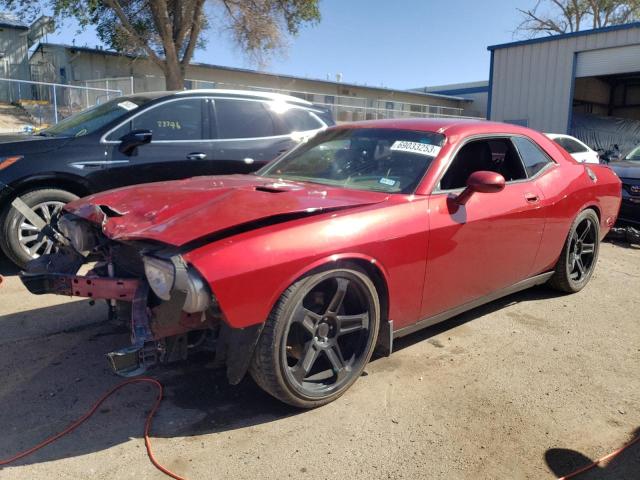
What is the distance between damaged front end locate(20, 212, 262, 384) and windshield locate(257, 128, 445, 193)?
1342mm

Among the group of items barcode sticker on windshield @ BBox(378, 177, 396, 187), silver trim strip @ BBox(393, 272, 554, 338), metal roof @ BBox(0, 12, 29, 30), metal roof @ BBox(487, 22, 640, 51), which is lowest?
silver trim strip @ BBox(393, 272, 554, 338)

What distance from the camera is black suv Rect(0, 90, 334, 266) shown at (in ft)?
15.8

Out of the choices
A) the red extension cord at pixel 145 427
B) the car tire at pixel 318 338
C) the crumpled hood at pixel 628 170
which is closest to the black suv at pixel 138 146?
the red extension cord at pixel 145 427

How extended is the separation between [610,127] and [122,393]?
91.0 ft

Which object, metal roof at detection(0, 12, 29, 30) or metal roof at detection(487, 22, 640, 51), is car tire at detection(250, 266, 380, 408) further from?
metal roof at detection(0, 12, 29, 30)

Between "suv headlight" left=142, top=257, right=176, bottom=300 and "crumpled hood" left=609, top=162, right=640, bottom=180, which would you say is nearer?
"suv headlight" left=142, top=257, right=176, bottom=300

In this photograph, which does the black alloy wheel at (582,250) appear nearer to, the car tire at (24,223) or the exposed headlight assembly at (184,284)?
the exposed headlight assembly at (184,284)

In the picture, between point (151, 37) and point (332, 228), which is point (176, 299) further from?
point (151, 37)

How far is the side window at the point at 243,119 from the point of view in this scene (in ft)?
19.3

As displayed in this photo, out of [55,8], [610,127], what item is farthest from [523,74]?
[55,8]

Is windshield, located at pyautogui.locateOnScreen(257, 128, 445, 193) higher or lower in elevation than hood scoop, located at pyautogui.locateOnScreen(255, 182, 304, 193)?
higher

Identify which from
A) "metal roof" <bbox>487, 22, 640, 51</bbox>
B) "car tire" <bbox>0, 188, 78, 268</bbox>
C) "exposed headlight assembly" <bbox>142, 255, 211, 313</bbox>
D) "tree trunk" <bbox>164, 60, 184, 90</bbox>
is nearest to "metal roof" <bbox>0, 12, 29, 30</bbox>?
"tree trunk" <bbox>164, 60, 184, 90</bbox>

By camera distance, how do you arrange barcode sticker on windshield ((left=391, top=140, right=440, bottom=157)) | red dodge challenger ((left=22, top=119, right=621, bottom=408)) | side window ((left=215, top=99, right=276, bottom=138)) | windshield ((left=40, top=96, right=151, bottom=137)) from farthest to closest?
1. side window ((left=215, top=99, right=276, bottom=138))
2. windshield ((left=40, top=96, right=151, bottom=137))
3. barcode sticker on windshield ((left=391, top=140, right=440, bottom=157))
4. red dodge challenger ((left=22, top=119, right=621, bottom=408))

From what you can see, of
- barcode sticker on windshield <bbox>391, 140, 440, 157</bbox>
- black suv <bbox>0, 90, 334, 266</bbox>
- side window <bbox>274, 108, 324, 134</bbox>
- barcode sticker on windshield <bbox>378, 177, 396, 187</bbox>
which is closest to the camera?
barcode sticker on windshield <bbox>378, 177, 396, 187</bbox>
